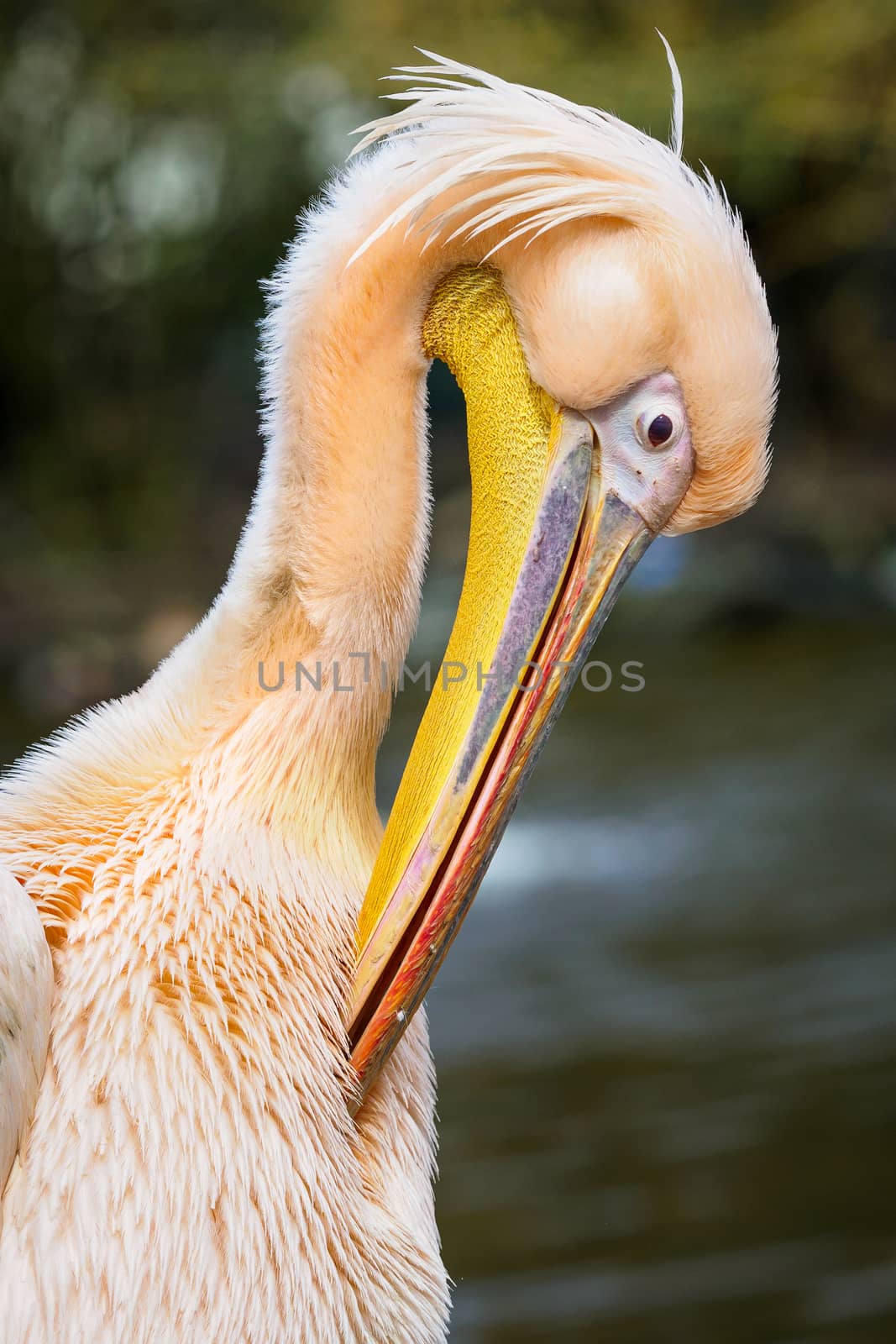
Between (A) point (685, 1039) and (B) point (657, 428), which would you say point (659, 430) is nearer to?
(B) point (657, 428)

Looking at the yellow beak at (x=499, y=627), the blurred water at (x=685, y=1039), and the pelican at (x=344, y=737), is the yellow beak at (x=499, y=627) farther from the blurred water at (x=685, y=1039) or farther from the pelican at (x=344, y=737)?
the blurred water at (x=685, y=1039)

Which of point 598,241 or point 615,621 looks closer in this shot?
point 598,241

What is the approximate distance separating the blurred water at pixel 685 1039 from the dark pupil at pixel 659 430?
7.12 ft

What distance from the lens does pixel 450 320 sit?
68.3 inches

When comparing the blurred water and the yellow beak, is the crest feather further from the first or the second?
the blurred water

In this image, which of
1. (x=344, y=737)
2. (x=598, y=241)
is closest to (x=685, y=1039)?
(x=344, y=737)

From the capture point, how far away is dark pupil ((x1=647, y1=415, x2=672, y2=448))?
5.50ft

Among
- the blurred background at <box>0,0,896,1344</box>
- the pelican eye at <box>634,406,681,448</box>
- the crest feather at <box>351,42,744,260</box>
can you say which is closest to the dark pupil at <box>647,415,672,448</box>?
the pelican eye at <box>634,406,681,448</box>

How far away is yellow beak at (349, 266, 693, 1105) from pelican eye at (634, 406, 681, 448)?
0.06 feet

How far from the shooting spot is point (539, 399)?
173 centimetres

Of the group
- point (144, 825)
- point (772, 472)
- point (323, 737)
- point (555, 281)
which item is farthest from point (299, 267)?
point (772, 472)

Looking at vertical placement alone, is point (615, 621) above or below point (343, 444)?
below

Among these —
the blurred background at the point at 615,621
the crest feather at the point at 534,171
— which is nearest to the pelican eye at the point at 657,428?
the crest feather at the point at 534,171

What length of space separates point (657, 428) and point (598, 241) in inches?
8.4
